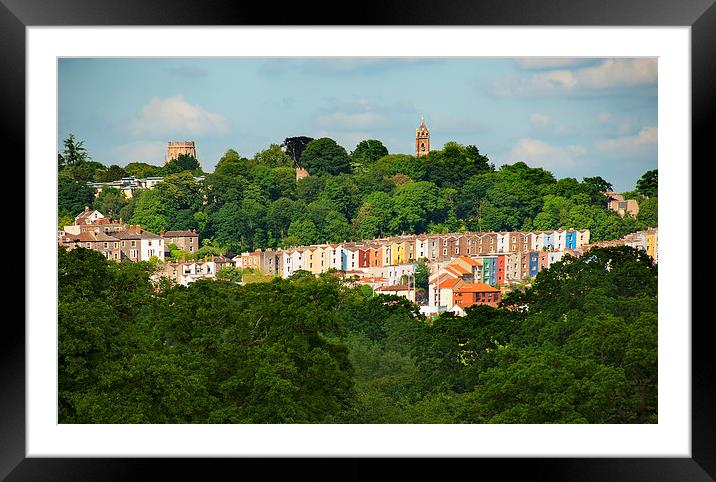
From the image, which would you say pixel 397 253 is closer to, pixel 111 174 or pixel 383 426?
pixel 111 174

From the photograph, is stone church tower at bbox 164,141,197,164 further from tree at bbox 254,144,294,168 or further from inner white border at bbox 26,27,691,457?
inner white border at bbox 26,27,691,457

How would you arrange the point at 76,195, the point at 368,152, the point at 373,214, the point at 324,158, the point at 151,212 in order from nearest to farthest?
1. the point at 76,195
2. the point at 151,212
3. the point at 368,152
4. the point at 324,158
5. the point at 373,214

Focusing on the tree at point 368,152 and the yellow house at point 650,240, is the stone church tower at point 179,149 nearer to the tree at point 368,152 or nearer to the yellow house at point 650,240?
the tree at point 368,152

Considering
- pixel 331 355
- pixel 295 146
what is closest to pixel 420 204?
pixel 295 146

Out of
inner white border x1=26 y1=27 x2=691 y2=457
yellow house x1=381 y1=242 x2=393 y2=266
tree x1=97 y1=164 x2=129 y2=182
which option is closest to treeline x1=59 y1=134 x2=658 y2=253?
tree x1=97 y1=164 x2=129 y2=182

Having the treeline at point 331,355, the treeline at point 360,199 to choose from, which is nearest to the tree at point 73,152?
the treeline at point 360,199
